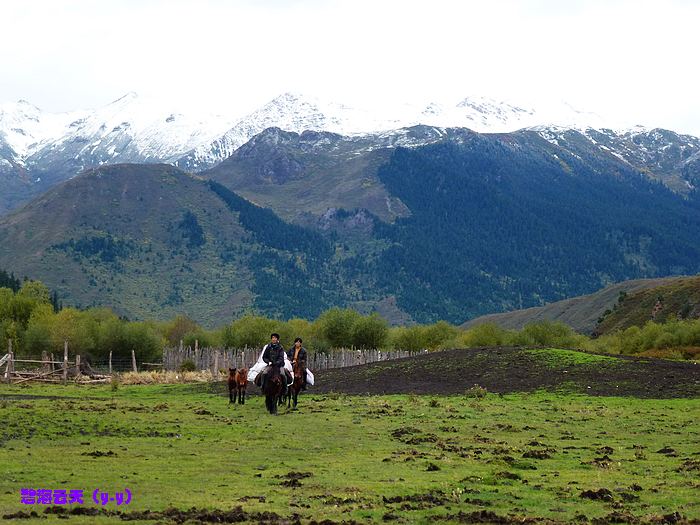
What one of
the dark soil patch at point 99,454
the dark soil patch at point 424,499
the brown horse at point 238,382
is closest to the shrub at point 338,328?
the brown horse at point 238,382

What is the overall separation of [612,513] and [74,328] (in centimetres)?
7271

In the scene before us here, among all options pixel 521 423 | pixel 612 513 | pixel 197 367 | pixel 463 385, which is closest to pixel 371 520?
pixel 612 513

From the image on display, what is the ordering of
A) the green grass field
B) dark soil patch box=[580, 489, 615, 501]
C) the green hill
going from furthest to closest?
the green hill < dark soil patch box=[580, 489, 615, 501] < the green grass field

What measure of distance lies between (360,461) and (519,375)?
27.5 m

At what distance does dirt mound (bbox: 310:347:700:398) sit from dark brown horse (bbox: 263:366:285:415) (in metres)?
12.4

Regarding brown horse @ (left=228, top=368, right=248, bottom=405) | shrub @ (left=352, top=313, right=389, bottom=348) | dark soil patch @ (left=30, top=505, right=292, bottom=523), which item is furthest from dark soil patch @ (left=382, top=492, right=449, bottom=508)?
shrub @ (left=352, top=313, right=389, bottom=348)

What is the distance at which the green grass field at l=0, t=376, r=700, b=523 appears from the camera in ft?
50.0

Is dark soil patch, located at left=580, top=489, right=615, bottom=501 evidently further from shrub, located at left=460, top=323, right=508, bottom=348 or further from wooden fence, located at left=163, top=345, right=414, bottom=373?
shrub, located at left=460, top=323, right=508, bottom=348

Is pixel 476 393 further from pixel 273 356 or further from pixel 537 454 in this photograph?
pixel 537 454

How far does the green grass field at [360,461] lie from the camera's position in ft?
50.0

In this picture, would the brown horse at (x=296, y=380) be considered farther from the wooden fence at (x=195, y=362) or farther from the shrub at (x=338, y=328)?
the shrub at (x=338, y=328)

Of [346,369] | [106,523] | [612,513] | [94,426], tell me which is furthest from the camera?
[346,369]

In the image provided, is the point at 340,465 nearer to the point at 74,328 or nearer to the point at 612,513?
the point at 612,513

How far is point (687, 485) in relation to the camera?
17500 millimetres
